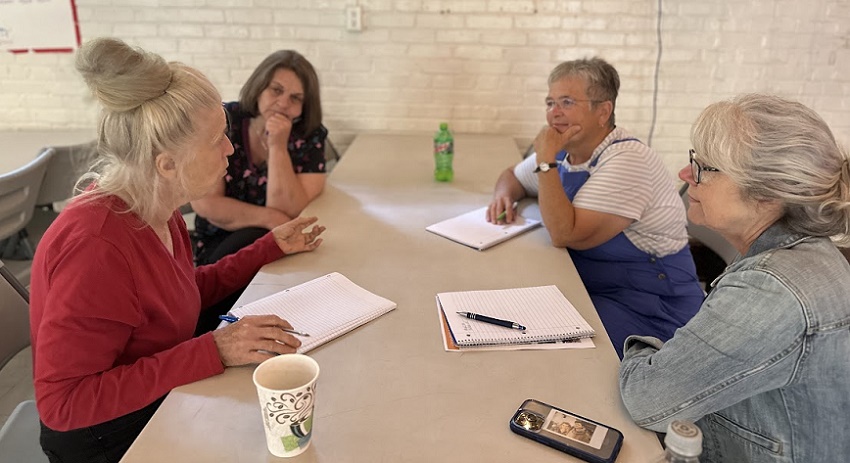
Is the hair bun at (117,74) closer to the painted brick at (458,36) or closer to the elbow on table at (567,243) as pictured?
the elbow on table at (567,243)

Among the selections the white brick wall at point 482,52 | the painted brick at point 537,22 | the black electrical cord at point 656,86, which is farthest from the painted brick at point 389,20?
the black electrical cord at point 656,86

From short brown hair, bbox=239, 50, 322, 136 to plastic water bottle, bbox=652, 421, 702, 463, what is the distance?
185 centimetres

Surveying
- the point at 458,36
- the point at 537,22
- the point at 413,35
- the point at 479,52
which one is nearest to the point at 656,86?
the point at 537,22

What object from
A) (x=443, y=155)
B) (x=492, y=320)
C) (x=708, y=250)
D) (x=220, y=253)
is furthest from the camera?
(x=708, y=250)

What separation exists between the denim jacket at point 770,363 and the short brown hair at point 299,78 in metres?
1.64

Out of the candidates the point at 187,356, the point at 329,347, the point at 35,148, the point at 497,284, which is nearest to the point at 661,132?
the point at 497,284

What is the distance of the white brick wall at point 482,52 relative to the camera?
305 cm

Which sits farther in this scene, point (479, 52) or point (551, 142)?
point (479, 52)

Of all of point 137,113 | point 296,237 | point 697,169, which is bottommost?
point 296,237

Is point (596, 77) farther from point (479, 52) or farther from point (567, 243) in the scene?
point (479, 52)

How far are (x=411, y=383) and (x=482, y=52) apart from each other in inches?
92.0

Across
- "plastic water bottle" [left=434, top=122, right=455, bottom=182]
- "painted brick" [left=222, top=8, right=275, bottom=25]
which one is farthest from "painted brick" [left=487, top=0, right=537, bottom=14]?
"painted brick" [left=222, top=8, right=275, bottom=25]

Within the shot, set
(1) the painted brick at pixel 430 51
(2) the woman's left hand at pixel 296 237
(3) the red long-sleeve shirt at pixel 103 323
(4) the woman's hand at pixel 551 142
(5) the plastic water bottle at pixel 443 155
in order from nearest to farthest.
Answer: (3) the red long-sleeve shirt at pixel 103 323 < (2) the woman's left hand at pixel 296 237 < (4) the woman's hand at pixel 551 142 < (5) the plastic water bottle at pixel 443 155 < (1) the painted brick at pixel 430 51

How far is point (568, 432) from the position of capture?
3.31ft
